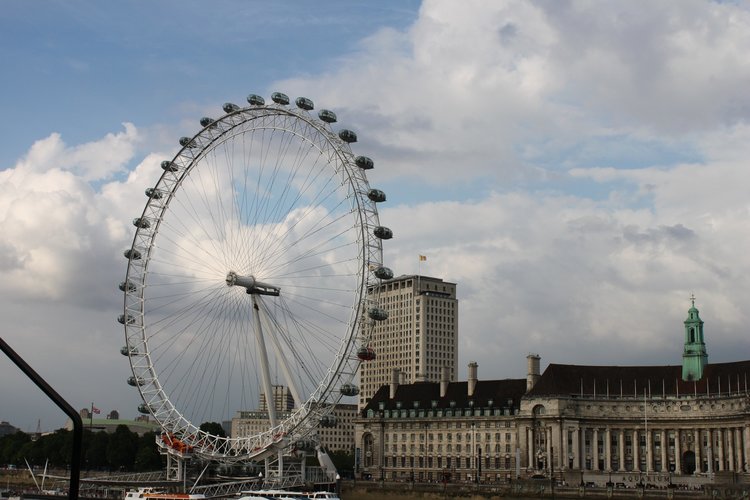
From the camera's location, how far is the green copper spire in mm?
125500

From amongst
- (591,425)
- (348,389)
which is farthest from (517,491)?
(348,389)

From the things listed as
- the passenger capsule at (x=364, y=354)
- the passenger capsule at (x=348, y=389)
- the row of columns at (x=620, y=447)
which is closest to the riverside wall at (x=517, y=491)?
the row of columns at (x=620, y=447)

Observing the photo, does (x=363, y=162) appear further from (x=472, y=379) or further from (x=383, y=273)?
(x=472, y=379)

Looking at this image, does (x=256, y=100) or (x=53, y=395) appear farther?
(x=256, y=100)

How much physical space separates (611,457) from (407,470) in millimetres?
31361

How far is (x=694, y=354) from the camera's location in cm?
12631

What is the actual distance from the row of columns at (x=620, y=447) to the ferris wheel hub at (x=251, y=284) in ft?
195

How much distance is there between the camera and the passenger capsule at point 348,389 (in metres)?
77.3

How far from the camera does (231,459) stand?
87.6 metres

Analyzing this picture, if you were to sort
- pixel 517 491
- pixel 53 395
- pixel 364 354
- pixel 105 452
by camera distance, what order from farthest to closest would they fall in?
pixel 105 452 → pixel 517 491 → pixel 364 354 → pixel 53 395

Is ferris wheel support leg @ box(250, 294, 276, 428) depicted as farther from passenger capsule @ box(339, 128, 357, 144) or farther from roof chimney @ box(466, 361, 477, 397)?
roof chimney @ box(466, 361, 477, 397)

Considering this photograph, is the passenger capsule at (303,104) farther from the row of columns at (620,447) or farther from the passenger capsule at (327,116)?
the row of columns at (620,447)

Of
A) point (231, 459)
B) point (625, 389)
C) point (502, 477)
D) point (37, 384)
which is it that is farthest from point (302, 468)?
point (37, 384)

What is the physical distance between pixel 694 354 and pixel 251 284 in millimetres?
73093
